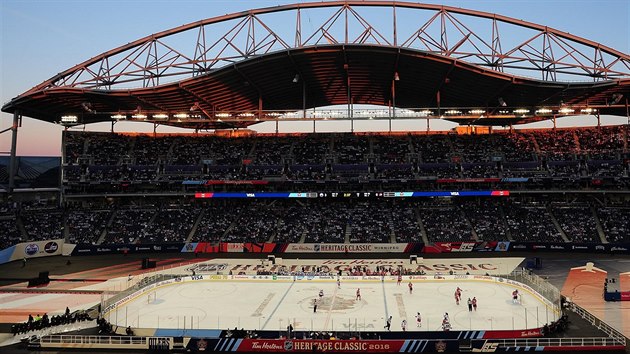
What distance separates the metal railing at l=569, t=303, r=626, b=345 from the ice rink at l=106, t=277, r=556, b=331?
1.86m

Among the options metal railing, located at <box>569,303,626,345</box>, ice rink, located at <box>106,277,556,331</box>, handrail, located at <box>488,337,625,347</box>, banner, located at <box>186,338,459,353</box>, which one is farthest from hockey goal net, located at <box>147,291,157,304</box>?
metal railing, located at <box>569,303,626,345</box>

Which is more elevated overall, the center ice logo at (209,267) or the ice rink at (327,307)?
the center ice logo at (209,267)

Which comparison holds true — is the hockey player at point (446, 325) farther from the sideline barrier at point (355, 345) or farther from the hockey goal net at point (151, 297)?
the hockey goal net at point (151, 297)

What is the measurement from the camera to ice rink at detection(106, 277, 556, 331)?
26234 millimetres

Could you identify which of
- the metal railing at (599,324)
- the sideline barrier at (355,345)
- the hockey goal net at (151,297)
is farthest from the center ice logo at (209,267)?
the metal railing at (599,324)

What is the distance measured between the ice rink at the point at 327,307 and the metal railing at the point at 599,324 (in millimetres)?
1860

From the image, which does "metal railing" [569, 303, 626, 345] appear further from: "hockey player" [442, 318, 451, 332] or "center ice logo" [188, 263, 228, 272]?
"center ice logo" [188, 263, 228, 272]

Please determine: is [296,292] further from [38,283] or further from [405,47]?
[405,47]

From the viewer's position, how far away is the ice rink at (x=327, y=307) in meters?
26.2

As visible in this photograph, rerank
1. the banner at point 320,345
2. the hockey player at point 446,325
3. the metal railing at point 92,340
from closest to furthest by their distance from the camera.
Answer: the banner at point 320,345
the metal railing at point 92,340
the hockey player at point 446,325

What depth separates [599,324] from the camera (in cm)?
2530

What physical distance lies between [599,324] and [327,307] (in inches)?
678

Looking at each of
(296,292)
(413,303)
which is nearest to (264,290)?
(296,292)

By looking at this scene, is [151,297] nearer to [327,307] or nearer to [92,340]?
[92,340]
